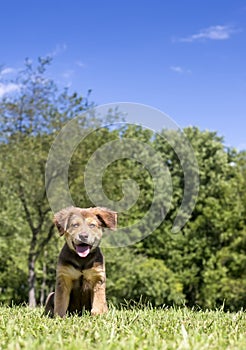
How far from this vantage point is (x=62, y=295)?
20.7 feet

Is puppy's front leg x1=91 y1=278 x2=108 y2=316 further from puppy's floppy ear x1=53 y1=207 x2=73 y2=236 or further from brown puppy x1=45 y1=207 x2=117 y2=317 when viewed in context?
puppy's floppy ear x1=53 y1=207 x2=73 y2=236

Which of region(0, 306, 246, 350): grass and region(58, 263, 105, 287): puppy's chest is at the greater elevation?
region(58, 263, 105, 287): puppy's chest

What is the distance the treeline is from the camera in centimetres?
2956

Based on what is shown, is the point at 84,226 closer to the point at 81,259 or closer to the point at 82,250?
the point at 82,250

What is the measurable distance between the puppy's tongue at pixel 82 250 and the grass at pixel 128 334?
761 millimetres

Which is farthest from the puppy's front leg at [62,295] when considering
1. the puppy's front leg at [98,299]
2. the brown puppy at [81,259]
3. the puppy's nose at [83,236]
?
the puppy's nose at [83,236]

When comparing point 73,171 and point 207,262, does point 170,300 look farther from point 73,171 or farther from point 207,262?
point 73,171

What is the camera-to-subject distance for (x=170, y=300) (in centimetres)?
4069

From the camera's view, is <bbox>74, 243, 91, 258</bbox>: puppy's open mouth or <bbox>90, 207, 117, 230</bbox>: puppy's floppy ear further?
<bbox>90, 207, 117, 230</bbox>: puppy's floppy ear

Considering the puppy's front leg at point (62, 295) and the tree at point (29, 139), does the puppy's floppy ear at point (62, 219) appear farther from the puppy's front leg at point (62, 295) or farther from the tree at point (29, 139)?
the tree at point (29, 139)

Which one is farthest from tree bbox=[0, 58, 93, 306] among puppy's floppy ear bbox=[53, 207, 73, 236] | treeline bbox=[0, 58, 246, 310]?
puppy's floppy ear bbox=[53, 207, 73, 236]

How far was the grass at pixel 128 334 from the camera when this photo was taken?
11.6ft

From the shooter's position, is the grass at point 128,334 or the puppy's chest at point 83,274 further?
the puppy's chest at point 83,274

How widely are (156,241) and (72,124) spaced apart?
19744 mm
